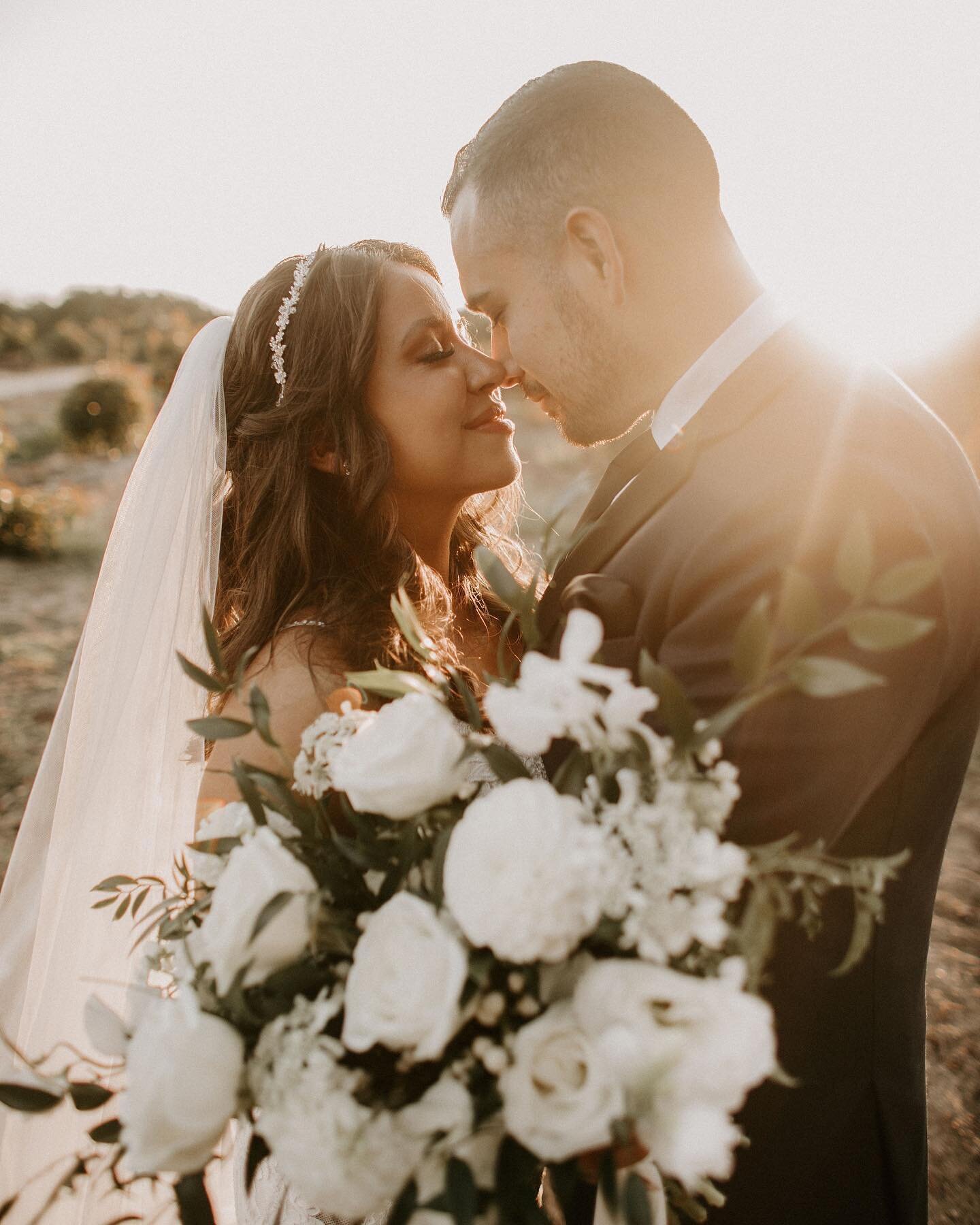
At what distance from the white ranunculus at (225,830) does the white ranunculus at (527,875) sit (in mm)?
445

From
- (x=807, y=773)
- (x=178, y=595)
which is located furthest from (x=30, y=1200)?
(x=807, y=773)

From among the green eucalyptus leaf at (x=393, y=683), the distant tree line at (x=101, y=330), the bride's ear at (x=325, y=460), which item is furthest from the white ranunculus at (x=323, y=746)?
the distant tree line at (x=101, y=330)

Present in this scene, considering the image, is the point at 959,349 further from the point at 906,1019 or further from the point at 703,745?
the point at 703,745

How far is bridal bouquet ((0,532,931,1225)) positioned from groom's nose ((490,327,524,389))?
62.4 inches

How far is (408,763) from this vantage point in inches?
44.4

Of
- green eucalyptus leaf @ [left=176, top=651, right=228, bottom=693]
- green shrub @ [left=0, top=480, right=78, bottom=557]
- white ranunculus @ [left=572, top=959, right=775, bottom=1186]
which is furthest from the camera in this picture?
green shrub @ [left=0, top=480, right=78, bottom=557]

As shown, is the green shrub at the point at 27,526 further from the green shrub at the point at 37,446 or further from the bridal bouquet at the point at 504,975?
the bridal bouquet at the point at 504,975

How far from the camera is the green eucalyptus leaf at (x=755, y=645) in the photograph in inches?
39.0

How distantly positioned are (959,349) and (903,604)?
33.0 feet

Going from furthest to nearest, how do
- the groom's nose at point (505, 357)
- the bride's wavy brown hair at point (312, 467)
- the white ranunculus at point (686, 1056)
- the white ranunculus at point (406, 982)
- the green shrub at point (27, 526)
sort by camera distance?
the green shrub at point (27, 526) → the bride's wavy brown hair at point (312, 467) → the groom's nose at point (505, 357) → the white ranunculus at point (406, 982) → the white ranunculus at point (686, 1056)

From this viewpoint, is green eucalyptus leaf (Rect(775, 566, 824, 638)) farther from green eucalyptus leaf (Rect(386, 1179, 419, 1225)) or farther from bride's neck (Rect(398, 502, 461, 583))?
bride's neck (Rect(398, 502, 461, 583))

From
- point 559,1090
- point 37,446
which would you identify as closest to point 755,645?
point 559,1090

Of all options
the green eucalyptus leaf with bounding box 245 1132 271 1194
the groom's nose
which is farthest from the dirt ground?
the green eucalyptus leaf with bounding box 245 1132 271 1194

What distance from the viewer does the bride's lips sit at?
2855 mm
